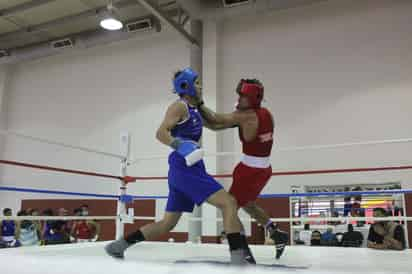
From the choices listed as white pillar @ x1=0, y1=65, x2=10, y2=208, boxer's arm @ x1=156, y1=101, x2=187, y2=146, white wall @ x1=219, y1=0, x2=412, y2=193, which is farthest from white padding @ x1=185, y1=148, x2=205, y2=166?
white pillar @ x1=0, y1=65, x2=10, y2=208

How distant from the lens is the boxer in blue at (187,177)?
187 cm

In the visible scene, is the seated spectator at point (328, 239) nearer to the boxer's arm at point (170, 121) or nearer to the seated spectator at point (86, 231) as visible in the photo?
the seated spectator at point (86, 231)

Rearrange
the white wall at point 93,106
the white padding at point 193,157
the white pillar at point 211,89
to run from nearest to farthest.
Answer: the white padding at point 193,157 < the white pillar at point 211,89 < the white wall at point 93,106

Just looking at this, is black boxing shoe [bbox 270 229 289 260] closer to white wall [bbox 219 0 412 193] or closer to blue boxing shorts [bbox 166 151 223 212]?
blue boxing shorts [bbox 166 151 223 212]

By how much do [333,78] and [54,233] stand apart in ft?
15.9

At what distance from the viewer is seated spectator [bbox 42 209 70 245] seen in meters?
5.81

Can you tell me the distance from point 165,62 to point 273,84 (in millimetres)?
2119

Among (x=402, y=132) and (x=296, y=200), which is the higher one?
(x=402, y=132)

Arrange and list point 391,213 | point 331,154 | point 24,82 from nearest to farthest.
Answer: point 391,213 → point 331,154 → point 24,82

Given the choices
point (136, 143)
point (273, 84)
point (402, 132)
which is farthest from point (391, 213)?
point (136, 143)

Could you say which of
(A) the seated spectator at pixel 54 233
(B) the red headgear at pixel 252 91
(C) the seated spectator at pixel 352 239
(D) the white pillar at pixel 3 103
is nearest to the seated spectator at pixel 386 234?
(C) the seated spectator at pixel 352 239

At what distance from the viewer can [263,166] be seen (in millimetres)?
2158

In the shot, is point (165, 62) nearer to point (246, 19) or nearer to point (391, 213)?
point (246, 19)

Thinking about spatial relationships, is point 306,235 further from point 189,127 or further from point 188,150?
point 188,150
